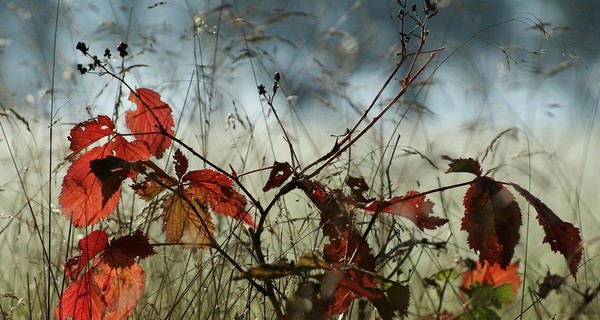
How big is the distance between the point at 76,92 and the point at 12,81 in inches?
54.7

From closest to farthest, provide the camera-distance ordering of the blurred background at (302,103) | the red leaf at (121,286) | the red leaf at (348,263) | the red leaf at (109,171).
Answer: the red leaf at (348,263) < the red leaf at (109,171) < the red leaf at (121,286) < the blurred background at (302,103)

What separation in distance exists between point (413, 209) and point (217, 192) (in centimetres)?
29

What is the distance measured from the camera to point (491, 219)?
3.62ft

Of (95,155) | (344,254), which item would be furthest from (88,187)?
(344,254)

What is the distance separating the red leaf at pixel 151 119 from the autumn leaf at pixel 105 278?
0.51 feet

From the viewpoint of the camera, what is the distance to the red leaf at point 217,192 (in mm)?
1275

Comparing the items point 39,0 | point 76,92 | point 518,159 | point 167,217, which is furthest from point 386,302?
point 39,0

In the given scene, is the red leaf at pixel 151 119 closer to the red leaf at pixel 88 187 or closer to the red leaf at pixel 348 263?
the red leaf at pixel 88 187

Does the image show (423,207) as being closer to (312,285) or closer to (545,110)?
(312,285)

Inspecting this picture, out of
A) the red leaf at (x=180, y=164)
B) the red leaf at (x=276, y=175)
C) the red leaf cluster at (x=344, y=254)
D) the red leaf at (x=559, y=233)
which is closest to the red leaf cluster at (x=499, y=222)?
the red leaf at (x=559, y=233)

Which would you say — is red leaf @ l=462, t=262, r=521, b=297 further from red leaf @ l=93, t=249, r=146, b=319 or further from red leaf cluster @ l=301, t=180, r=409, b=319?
red leaf @ l=93, t=249, r=146, b=319

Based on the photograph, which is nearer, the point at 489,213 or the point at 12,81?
the point at 489,213

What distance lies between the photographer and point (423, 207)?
121 centimetres

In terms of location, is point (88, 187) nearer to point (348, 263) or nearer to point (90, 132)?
point (90, 132)
